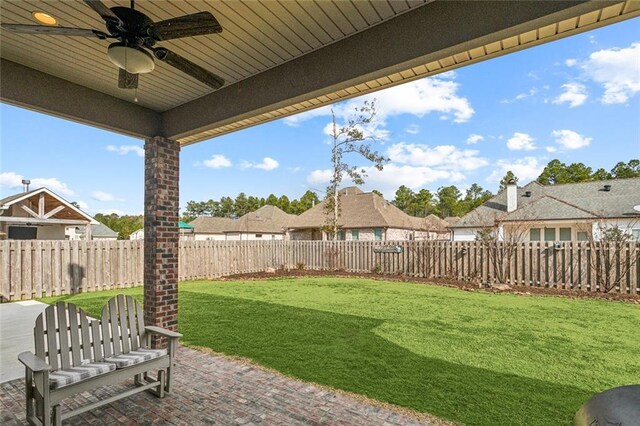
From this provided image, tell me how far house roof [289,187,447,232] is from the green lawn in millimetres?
15537

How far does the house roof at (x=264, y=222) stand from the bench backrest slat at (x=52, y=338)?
101 feet

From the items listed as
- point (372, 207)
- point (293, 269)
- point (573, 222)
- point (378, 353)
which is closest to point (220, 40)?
point (378, 353)

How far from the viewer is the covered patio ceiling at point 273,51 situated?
2.44 meters

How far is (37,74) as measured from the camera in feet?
12.6

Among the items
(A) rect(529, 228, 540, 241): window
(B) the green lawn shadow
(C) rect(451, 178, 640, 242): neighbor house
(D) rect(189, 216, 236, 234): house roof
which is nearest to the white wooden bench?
(B) the green lawn shadow

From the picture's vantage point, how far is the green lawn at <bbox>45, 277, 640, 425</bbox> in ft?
10.4

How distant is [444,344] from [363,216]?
20.2 meters

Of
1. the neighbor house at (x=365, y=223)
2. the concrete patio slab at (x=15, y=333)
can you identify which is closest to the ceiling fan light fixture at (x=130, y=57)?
the concrete patio slab at (x=15, y=333)

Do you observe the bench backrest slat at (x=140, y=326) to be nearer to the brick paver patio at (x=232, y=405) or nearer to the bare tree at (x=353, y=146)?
the brick paver patio at (x=232, y=405)

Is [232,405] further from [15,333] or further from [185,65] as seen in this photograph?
[15,333]

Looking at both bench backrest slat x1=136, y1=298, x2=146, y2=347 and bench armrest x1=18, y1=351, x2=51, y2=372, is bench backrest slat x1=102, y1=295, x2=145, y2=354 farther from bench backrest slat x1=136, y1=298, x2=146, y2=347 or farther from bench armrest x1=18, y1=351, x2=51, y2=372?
bench armrest x1=18, y1=351, x2=51, y2=372

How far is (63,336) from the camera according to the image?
2.87 metres

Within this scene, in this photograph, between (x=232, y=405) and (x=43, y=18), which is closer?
(x=43, y=18)

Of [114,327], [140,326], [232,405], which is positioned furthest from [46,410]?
[232,405]
